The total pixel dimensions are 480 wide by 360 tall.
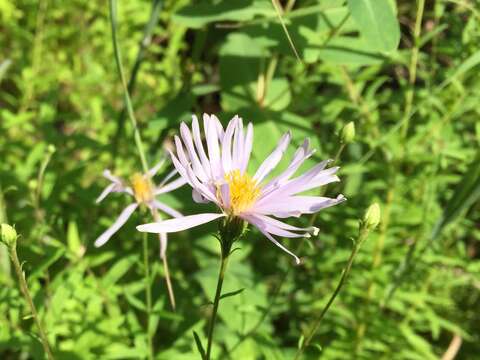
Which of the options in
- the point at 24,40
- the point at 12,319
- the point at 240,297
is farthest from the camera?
the point at 24,40

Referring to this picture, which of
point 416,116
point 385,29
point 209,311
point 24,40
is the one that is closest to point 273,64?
point 416,116

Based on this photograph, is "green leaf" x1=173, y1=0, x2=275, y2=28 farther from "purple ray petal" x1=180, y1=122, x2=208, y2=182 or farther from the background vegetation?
"purple ray petal" x1=180, y1=122, x2=208, y2=182

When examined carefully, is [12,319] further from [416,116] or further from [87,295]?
[416,116]

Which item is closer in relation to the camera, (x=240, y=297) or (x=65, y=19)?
(x=240, y=297)

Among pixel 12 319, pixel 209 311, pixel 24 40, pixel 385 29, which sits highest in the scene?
pixel 385 29

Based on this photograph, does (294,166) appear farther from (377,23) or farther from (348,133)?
(377,23)

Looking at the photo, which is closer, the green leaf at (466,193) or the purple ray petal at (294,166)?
the purple ray petal at (294,166)

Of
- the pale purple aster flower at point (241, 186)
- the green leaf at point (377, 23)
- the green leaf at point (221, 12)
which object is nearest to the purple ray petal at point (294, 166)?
the pale purple aster flower at point (241, 186)

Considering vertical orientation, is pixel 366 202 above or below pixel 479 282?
above

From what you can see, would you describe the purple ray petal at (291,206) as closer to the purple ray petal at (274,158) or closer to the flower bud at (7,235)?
the purple ray petal at (274,158)
